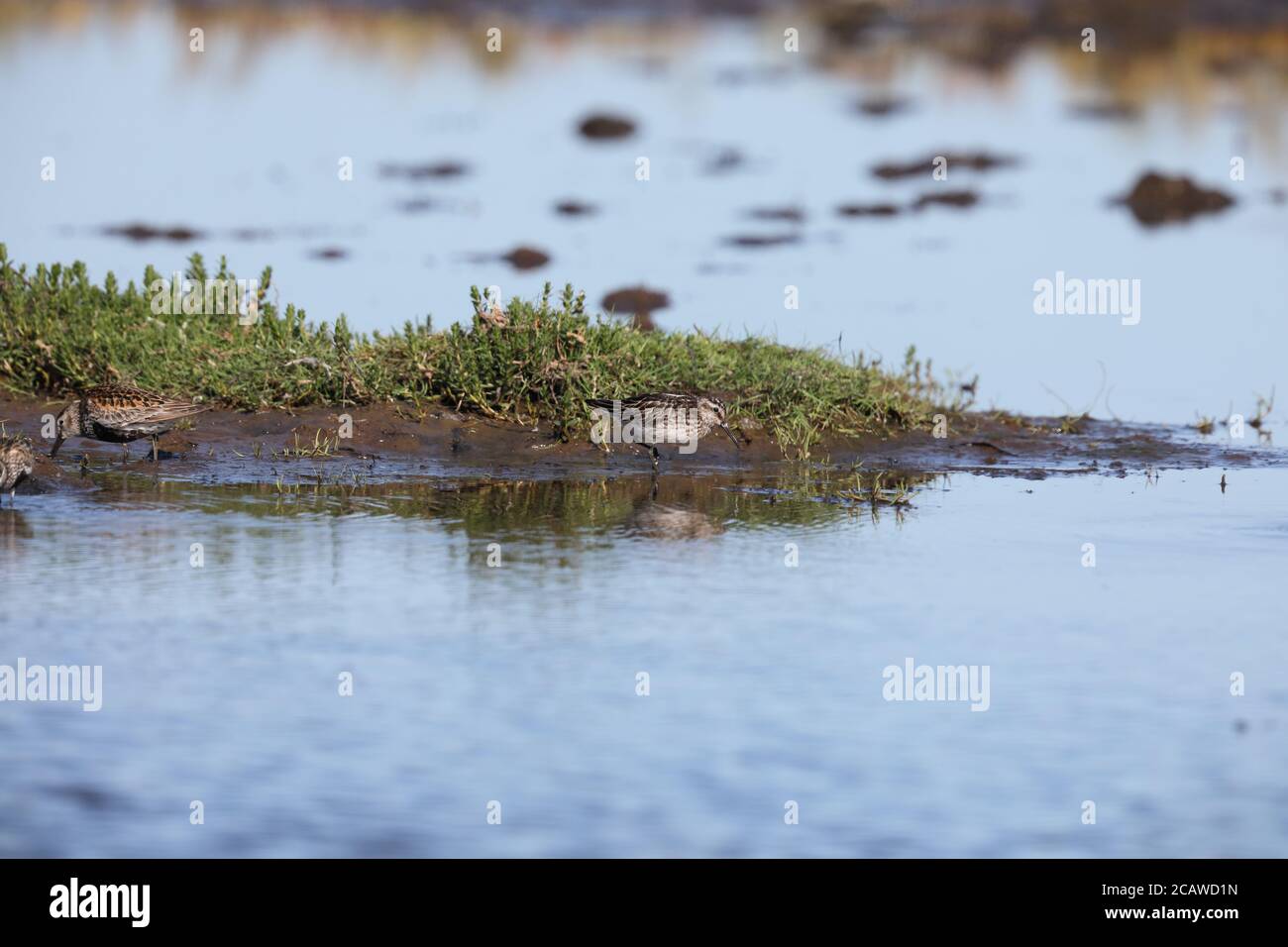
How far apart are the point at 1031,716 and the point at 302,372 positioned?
6975 mm

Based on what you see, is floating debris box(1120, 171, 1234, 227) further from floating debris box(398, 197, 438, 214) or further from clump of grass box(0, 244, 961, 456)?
clump of grass box(0, 244, 961, 456)

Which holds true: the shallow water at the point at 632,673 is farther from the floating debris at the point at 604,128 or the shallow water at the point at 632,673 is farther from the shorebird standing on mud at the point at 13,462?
the floating debris at the point at 604,128

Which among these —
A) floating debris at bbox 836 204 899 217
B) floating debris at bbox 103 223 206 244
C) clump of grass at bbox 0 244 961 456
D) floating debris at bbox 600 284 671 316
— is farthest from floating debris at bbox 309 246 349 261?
clump of grass at bbox 0 244 961 456

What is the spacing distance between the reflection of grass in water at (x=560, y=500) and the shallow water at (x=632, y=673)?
42 millimetres

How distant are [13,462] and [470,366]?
332 centimetres

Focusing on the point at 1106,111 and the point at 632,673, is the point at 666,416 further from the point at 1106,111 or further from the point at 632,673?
the point at 1106,111

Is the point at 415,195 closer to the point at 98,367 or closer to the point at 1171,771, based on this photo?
A: the point at 98,367

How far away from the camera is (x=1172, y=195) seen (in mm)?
28172

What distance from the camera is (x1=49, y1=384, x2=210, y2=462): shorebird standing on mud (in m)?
13.3

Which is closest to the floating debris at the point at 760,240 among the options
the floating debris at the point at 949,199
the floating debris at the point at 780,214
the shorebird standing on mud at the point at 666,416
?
the floating debris at the point at 780,214

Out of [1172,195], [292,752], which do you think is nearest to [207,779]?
[292,752]

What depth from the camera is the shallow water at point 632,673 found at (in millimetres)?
7684

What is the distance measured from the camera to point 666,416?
13.4 meters

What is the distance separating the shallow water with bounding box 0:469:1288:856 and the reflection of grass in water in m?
0.04
